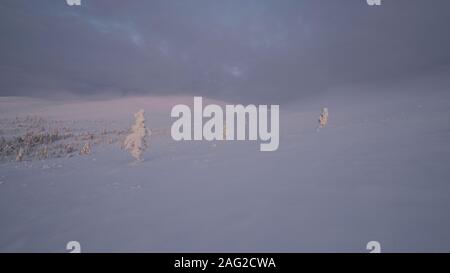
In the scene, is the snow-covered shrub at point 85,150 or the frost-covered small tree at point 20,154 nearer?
the frost-covered small tree at point 20,154

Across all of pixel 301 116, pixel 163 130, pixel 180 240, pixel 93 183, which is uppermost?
pixel 301 116

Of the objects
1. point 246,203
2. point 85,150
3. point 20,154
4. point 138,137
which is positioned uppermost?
point 138,137

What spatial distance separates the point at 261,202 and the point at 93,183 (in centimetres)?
439

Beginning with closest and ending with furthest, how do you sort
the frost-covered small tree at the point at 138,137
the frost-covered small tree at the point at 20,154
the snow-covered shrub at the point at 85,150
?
1. the frost-covered small tree at the point at 138,137
2. the frost-covered small tree at the point at 20,154
3. the snow-covered shrub at the point at 85,150

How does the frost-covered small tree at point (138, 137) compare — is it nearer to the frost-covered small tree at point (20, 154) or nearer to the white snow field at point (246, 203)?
the white snow field at point (246, 203)

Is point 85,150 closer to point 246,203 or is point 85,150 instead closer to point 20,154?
point 20,154

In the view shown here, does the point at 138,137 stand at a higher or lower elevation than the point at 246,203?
higher

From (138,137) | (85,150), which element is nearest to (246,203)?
(138,137)

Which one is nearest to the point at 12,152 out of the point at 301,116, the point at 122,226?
the point at 122,226

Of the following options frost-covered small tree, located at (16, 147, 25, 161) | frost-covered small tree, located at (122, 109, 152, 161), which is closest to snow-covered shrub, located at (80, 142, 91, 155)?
frost-covered small tree, located at (16, 147, 25, 161)

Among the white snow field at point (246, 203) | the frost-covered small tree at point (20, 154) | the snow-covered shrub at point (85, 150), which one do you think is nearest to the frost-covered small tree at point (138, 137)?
the white snow field at point (246, 203)

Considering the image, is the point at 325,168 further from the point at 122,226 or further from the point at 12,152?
the point at 12,152

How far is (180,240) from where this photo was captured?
4094 mm

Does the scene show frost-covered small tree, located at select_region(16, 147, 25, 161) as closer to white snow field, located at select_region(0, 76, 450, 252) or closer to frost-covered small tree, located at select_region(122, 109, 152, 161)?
white snow field, located at select_region(0, 76, 450, 252)
